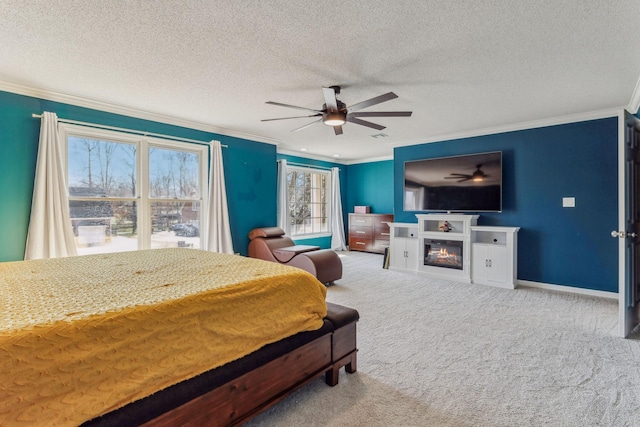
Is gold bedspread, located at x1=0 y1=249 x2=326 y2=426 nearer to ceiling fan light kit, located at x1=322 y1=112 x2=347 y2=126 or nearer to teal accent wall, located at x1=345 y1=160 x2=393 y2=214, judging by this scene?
ceiling fan light kit, located at x1=322 y1=112 x2=347 y2=126

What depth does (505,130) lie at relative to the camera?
188 inches

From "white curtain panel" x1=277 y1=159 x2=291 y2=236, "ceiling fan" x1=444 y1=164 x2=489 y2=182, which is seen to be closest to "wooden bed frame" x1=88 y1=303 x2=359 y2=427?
"ceiling fan" x1=444 y1=164 x2=489 y2=182

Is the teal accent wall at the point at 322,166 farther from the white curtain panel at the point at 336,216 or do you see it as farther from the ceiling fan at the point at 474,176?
the ceiling fan at the point at 474,176

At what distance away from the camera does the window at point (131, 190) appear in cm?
374

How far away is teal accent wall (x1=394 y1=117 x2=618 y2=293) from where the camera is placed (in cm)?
404

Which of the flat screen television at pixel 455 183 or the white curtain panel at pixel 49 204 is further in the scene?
the flat screen television at pixel 455 183

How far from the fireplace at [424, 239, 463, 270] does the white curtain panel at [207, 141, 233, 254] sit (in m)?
3.24

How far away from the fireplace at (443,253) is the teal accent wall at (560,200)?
0.65 metres

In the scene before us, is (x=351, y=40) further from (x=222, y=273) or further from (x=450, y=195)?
(x=450, y=195)

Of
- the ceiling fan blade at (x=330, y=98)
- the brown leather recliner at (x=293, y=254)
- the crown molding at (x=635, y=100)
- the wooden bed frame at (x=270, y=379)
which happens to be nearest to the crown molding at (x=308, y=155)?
the brown leather recliner at (x=293, y=254)

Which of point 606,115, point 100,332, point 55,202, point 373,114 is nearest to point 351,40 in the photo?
point 373,114

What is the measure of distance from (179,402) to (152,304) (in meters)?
0.44

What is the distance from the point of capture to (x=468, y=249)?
4.74 m

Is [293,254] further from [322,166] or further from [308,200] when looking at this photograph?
[322,166]
